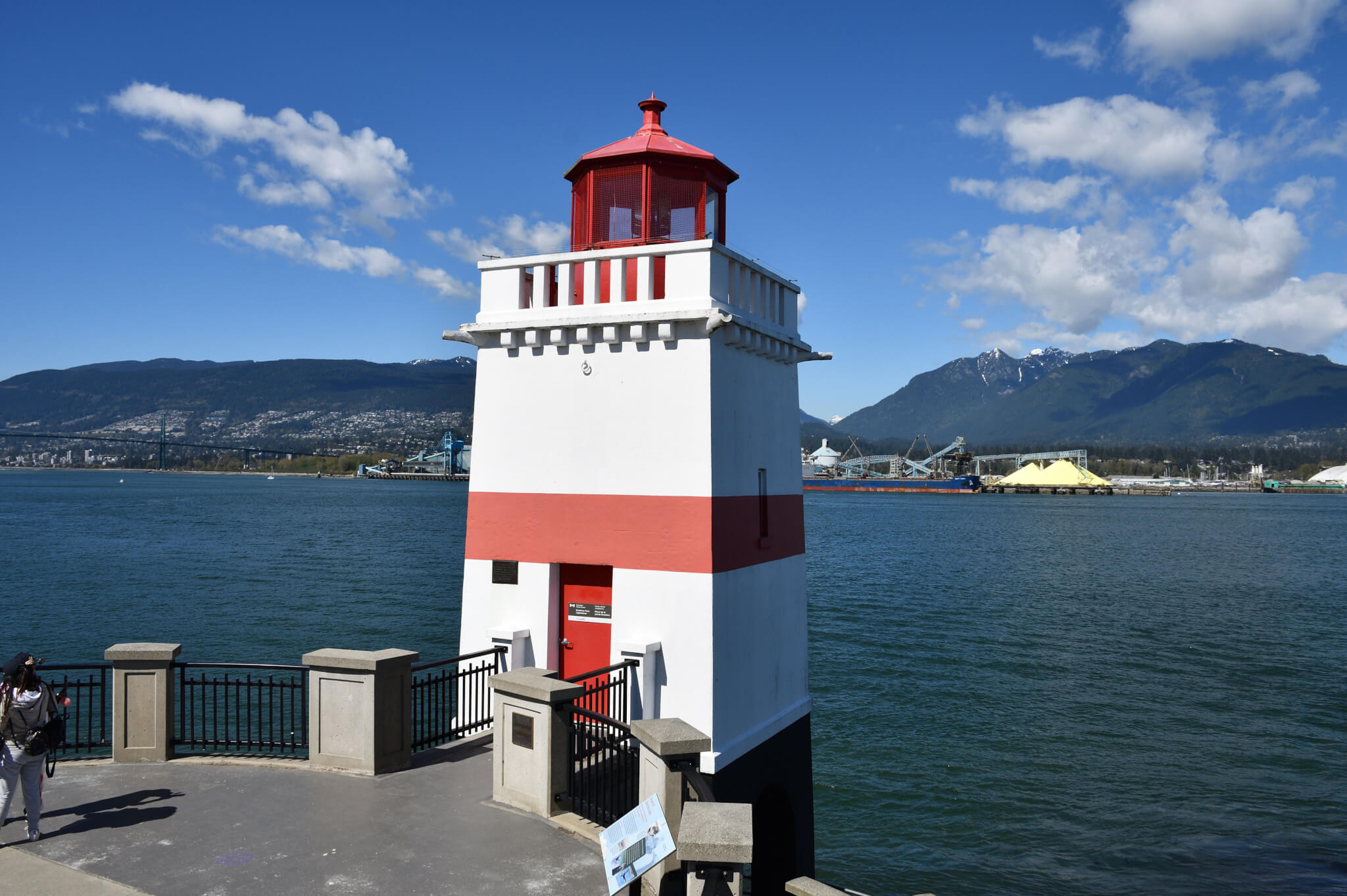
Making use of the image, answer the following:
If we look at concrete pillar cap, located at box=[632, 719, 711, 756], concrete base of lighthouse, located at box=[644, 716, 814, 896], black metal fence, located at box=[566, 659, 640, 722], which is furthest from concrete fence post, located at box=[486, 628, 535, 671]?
concrete pillar cap, located at box=[632, 719, 711, 756]

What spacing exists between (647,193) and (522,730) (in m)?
6.05

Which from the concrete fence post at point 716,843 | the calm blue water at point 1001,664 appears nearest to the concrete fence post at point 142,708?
the concrete fence post at point 716,843

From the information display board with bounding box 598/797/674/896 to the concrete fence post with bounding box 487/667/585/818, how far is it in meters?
2.45

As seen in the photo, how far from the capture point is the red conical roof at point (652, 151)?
33.0 ft

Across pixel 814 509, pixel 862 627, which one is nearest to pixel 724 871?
pixel 862 627

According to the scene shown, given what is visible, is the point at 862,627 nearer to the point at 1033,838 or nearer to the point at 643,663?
the point at 1033,838

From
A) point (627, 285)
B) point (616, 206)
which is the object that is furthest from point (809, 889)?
point (616, 206)

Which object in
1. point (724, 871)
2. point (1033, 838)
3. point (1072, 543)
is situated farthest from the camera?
point (1072, 543)

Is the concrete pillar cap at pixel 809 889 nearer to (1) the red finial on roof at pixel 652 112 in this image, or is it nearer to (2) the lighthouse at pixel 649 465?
(2) the lighthouse at pixel 649 465

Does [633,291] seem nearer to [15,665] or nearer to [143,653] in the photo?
[143,653]

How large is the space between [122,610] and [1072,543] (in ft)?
203

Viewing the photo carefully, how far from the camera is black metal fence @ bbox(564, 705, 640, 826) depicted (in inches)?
303

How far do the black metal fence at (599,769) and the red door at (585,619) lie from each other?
1.43 m

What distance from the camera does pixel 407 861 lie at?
6.70 m
